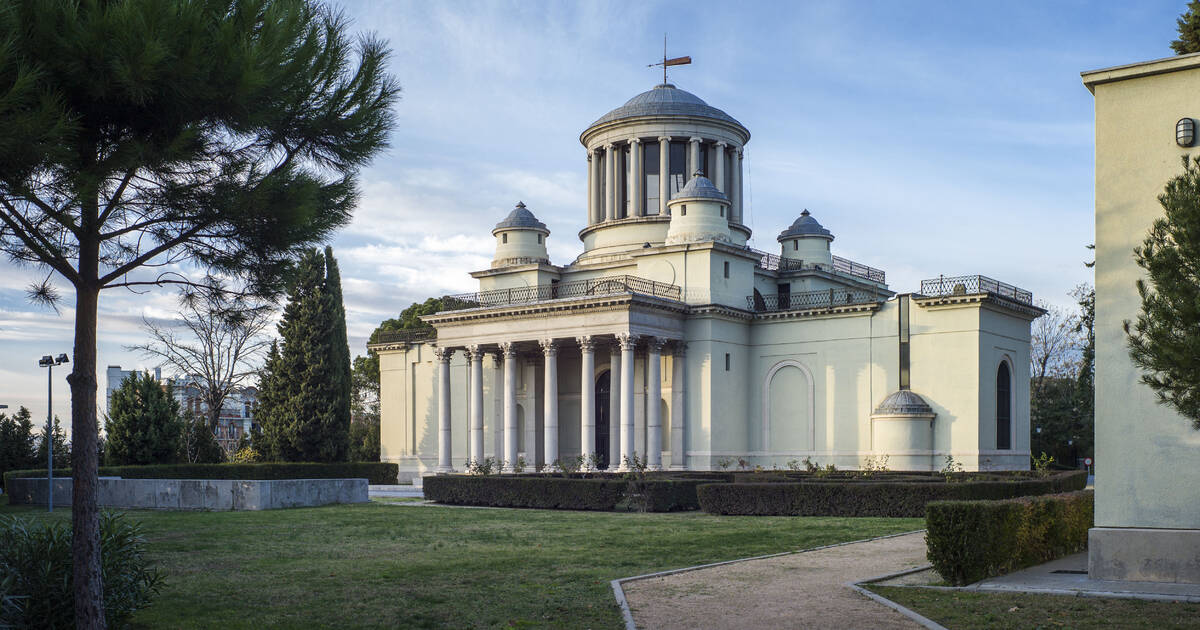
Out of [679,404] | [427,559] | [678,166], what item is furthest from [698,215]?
[427,559]

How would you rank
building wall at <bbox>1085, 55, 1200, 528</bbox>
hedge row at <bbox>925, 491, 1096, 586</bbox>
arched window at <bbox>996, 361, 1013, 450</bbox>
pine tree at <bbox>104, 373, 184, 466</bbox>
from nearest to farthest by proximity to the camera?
building wall at <bbox>1085, 55, 1200, 528</bbox>, hedge row at <bbox>925, 491, 1096, 586</bbox>, pine tree at <bbox>104, 373, 184, 466</bbox>, arched window at <bbox>996, 361, 1013, 450</bbox>

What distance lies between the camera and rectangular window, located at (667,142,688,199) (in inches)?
2028

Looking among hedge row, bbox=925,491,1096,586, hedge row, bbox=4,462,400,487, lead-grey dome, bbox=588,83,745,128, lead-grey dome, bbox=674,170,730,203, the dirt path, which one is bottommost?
hedge row, bbox=4,462,400,487

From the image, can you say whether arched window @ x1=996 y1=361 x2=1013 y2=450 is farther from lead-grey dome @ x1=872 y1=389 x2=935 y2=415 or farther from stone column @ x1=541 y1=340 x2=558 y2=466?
stone column @ x1=541 y1=340 x2=558 y2=466

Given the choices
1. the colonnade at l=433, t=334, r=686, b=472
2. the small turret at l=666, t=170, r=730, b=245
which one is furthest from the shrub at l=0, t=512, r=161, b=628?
the small turret at l=666, t=170, r=730, b=245

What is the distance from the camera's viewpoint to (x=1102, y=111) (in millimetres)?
13828

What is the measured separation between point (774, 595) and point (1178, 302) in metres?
5.40

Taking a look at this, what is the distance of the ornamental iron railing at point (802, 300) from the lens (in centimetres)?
4594

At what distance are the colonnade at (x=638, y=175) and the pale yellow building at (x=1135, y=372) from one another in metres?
36.8

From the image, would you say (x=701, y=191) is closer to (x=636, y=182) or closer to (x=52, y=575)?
(x=636, y=182)

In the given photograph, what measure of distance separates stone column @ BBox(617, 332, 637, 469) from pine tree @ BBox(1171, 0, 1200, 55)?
25883mm

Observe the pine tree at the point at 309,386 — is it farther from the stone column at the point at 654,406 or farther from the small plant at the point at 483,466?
the stone column at the point at 654,406

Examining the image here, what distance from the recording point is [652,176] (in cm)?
5166

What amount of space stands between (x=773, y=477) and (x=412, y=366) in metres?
26.9
